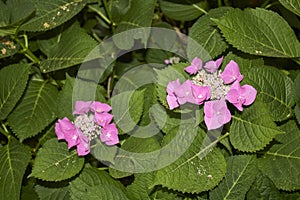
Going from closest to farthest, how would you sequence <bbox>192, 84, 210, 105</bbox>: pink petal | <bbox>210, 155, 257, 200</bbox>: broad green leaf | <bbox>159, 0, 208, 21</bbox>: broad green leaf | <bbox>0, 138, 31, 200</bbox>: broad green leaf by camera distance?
<bbox>192, 84, 210, 105</bbox>: pink petal
<bbox>210, 155, 257, 200</bbox>: broad green leaf
<bbox>0, 138, 31, 200</bbox>: broad green leaf
<bbox>159, 0, 208, 21</bbox>: broad green leaf

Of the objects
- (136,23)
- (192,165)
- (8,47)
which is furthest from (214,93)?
(8,47)

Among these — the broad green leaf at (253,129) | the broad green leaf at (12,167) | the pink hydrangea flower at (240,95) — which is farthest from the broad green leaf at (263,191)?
the broad green leaf at (12,167)

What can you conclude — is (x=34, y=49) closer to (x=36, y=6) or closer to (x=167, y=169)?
(x=36, y=6)

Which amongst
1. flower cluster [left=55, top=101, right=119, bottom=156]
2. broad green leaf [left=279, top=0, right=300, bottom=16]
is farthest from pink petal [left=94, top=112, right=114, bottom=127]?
broad green leaf [left=279, top=0, right=300, bottom=16]

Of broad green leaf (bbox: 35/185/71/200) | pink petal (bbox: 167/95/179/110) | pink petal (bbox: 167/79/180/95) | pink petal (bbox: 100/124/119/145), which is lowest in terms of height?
broad green leaf (bbox: 35/185/71/200)

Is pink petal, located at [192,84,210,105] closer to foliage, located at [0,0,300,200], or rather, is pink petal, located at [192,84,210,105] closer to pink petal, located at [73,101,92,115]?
foliage, located at [0,0,300,200]
